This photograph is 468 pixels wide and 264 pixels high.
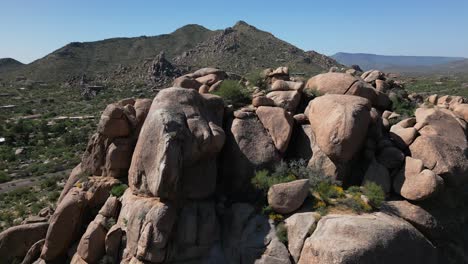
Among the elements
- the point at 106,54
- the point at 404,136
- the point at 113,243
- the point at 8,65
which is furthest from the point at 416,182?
the point at 8,65

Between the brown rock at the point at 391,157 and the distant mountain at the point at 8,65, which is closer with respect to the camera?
the brown rock at the point at 391,157

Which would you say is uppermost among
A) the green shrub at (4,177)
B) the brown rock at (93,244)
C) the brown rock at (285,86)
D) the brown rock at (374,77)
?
the brown rock at (285,86)

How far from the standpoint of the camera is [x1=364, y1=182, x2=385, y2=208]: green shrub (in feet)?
51.3

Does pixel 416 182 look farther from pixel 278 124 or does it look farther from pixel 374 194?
pixel 278 124

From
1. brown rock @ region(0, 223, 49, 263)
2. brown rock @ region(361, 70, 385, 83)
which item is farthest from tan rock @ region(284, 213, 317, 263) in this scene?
brown rock @ region(361, 70, 385, 83)

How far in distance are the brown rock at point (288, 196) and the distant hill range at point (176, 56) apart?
92.1 metres

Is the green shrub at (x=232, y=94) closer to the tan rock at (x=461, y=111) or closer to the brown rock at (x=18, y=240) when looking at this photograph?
the brown rock at (x=18, y=240)

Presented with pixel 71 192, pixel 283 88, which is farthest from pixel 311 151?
pixel 71 192

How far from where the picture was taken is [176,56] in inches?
5901

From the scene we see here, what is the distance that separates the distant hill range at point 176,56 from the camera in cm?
11944

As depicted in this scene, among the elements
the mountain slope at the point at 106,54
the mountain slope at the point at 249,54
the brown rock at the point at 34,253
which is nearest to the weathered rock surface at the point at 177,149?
the brown rock at the point at 34,253

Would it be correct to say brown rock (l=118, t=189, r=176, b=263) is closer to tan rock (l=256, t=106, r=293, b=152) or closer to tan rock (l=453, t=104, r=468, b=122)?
tan rock (l=256, t=106, r=293, b=152)

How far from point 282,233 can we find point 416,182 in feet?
21.2

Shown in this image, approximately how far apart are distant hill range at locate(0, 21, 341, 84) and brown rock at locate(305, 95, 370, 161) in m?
89.1
